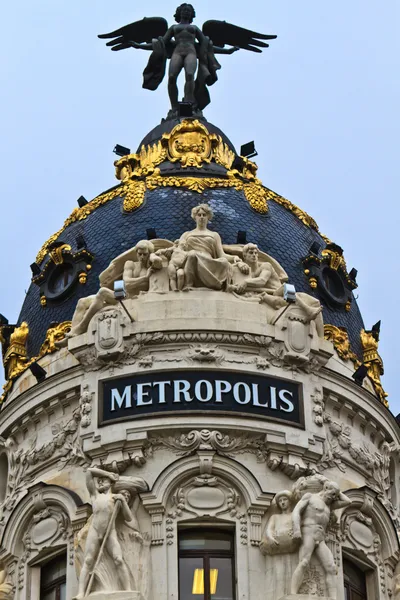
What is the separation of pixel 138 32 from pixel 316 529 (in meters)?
17.2

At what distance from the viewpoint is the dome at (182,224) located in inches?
1660

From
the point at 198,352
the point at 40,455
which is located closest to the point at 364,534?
the point at 198,352

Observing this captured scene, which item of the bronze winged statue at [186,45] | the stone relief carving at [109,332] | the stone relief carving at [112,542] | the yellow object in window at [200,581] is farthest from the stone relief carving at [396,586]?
the bronze winged statue at [186,45]

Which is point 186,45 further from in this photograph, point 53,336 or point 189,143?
point 53,336

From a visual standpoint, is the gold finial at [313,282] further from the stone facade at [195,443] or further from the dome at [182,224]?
the stone facade at [195,443]

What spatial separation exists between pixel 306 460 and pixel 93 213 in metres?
8.92

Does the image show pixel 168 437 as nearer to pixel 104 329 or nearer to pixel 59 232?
pixel 104 329

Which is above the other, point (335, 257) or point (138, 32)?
point (138, 32)

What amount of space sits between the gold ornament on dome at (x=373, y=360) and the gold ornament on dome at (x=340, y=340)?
0.66 metres

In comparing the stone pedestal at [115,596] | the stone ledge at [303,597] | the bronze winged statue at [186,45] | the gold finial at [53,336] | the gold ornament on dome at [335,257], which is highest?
the bronze winged statue at [186,45]

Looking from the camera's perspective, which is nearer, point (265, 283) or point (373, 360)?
point (265, 283)

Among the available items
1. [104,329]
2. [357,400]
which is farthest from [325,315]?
[104,329]

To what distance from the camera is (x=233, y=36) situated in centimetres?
4975

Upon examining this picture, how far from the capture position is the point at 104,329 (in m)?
39.0
